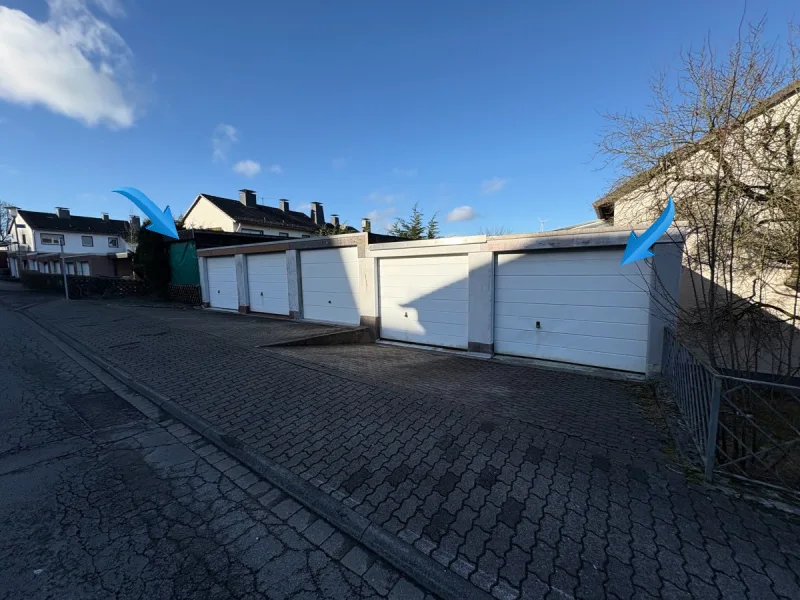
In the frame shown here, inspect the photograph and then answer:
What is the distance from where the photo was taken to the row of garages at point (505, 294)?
594 cm

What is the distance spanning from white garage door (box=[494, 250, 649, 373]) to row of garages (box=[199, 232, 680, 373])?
17 mm

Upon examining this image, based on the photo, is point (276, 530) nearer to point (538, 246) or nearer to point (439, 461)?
point (439, 461)

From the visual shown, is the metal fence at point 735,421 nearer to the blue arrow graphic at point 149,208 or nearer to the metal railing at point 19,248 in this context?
the blue arrow graphic at point 149,208

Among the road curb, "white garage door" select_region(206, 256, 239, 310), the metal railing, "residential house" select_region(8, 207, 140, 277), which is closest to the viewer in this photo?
the road curb

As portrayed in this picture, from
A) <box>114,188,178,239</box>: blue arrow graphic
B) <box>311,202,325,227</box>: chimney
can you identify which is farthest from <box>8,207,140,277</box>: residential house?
<box>114,188,178,239</box>: blue arrow graphic

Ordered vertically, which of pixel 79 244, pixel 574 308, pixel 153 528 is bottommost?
pixel 153 528

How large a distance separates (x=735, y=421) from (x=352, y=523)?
367 cm

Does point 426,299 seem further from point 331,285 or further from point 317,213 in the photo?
point 317,213

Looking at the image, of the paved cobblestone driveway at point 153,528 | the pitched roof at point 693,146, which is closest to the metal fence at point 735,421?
the paved cobblestone driveway at point 153,528

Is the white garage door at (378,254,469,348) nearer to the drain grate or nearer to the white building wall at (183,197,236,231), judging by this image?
the drain grate

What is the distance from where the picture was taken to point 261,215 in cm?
3031

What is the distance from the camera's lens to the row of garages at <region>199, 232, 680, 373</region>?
5.94m

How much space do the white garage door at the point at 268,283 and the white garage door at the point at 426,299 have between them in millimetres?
4210

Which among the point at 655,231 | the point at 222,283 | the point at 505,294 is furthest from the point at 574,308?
the point at 222,283
